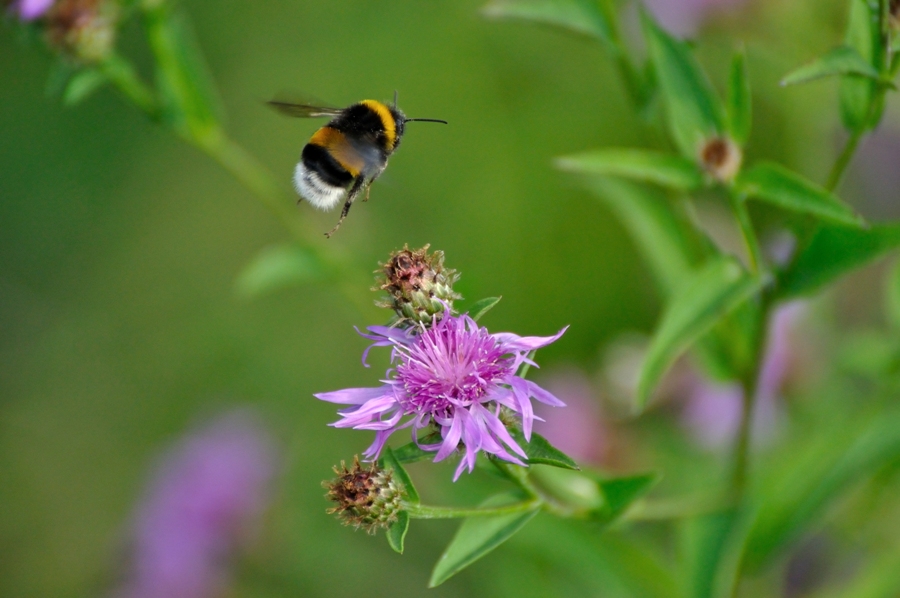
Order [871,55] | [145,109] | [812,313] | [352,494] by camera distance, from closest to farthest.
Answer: [352,494]
[871,55]
[145,109]
[812,313]

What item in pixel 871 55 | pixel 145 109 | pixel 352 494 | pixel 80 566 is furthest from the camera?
pixel 80 566

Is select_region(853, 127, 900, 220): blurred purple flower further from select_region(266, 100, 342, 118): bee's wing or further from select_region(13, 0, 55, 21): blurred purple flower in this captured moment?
select_region(13, 0, 55, 21): blurred purple flower

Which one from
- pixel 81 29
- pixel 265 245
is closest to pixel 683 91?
pixel 81 29

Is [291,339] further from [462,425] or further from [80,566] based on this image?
[462,425]

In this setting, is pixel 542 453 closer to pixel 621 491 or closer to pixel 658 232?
pixel 621 491


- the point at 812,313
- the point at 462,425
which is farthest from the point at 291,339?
the point at 462,425

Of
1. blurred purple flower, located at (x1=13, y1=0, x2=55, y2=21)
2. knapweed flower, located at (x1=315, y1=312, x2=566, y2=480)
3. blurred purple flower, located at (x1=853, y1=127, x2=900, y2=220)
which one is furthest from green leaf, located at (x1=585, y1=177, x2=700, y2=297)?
blurred purple flower, located at (x1=13, y1=0, x2=55, y2=21)
